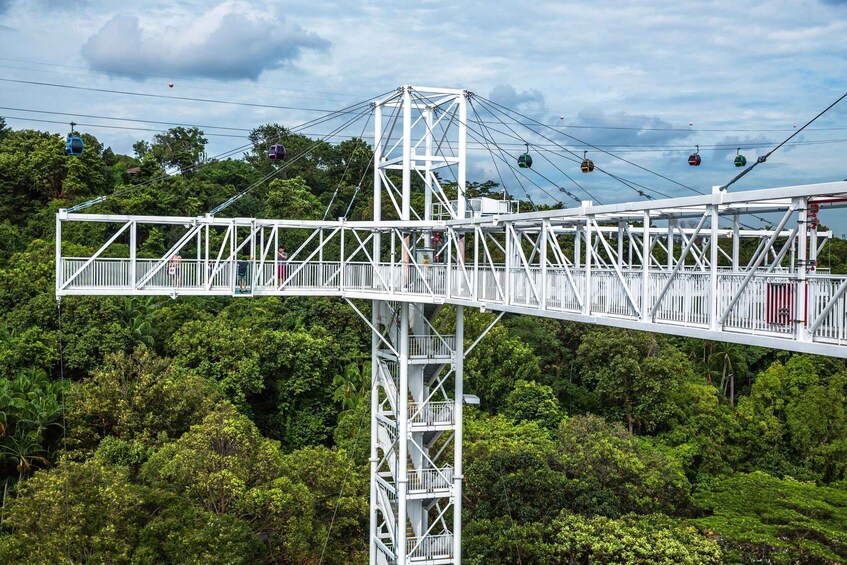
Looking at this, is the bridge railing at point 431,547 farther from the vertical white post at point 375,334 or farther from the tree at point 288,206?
the tree at point 288,206

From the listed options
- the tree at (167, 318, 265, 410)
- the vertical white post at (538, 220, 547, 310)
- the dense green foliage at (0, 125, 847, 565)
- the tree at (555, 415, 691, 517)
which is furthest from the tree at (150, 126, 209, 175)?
the vertical white post at (538, 220, 547, 310)

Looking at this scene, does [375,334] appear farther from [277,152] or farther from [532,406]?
[532,406]

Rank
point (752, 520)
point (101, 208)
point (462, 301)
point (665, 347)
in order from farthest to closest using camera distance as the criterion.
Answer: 1. point (101, 208)
2. point (665, 347)
3. point (752, 520)
4. point (462, 301)

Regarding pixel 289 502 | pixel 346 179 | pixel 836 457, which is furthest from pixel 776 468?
pixel 346 179

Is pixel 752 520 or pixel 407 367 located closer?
pixel 407 367

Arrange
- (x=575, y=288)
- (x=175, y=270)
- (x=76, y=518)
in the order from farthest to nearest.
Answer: (x=76, y=518) < (x=175, y=270) < (x=575, y=288)

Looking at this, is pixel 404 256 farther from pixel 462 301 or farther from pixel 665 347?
pixel 665 347

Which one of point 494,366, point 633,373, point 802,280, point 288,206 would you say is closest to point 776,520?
point 633,373

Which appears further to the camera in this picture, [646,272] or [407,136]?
[407,136]

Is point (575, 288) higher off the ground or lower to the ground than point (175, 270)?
lower
